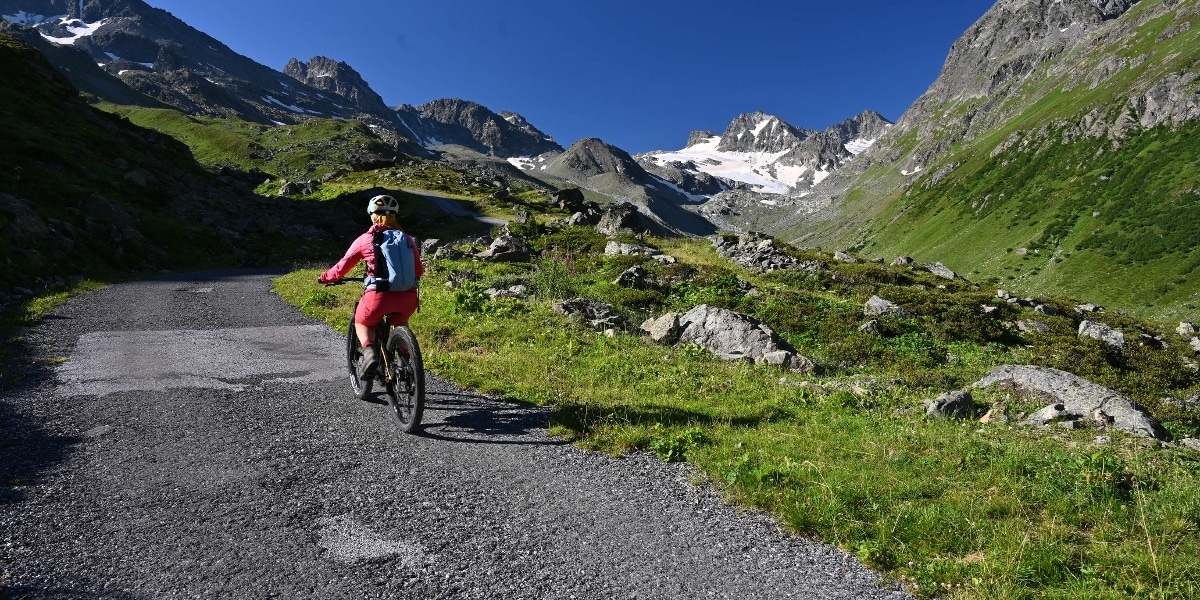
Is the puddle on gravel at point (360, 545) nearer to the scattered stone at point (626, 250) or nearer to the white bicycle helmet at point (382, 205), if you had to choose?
the white bicycle helmet at point (382, 205)

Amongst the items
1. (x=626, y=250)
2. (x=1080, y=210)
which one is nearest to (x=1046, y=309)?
(x=626, y=250)

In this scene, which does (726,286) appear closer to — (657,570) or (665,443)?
(665,443)

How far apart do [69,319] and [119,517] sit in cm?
1268

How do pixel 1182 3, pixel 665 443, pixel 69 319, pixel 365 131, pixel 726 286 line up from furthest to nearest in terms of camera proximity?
pixel 365 131 → pixel 1182 3 → pixel 726 286 → pixel 69 319 → pixel 665 443

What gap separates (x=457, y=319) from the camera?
14.7 meters

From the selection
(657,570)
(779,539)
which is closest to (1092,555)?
(779,539)

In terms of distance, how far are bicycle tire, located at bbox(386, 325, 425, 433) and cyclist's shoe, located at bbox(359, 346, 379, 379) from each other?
0.27 meters

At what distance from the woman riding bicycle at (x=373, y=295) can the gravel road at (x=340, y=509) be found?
1.23m

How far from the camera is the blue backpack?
783 centimetres

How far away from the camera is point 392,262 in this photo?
25.7 feet

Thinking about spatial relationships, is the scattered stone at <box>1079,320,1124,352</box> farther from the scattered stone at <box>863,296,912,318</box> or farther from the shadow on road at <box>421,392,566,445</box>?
the shadow on road at <box>421,392,566,445</box>

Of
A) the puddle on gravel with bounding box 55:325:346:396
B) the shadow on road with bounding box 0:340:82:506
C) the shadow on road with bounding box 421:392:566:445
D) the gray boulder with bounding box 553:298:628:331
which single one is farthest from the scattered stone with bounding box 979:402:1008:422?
the shadow on road with bounding box 0:340:82:506

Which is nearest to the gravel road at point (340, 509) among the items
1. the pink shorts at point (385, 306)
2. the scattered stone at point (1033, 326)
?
the pink shorts at point (385, 306)

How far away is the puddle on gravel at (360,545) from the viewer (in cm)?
484
